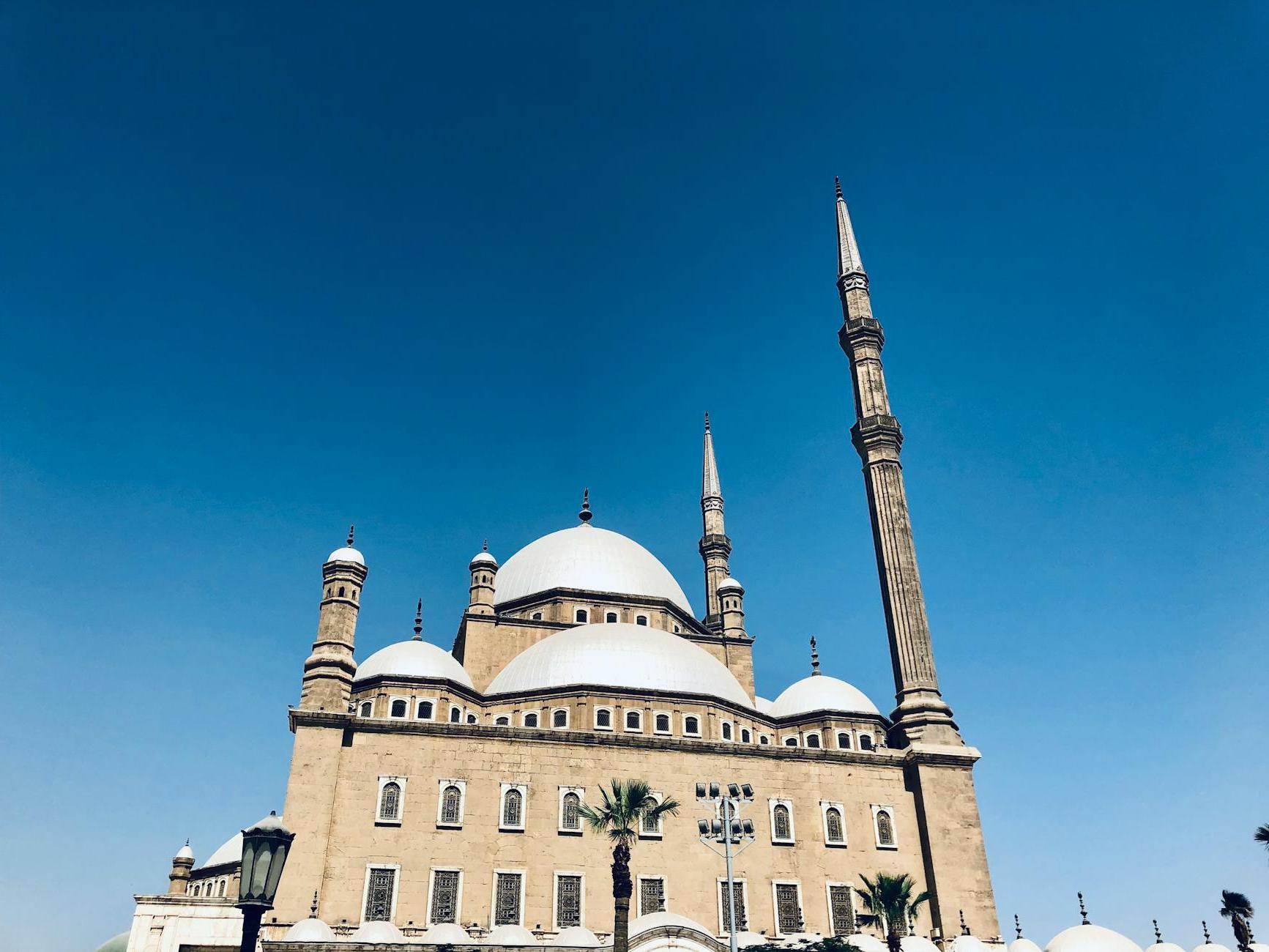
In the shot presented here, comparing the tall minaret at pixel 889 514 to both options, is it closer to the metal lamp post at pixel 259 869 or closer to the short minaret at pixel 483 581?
the short minaret at pixel 483 581

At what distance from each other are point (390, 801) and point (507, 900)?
429 centimetres

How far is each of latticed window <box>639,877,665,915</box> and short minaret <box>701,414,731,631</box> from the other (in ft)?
55.2

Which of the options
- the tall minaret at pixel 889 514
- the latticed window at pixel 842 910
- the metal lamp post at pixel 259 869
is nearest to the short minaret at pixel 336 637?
the latticed window at pixel 842 910

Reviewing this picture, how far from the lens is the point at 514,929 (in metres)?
25.2

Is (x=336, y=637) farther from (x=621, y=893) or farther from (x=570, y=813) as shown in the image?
(x=621, y=893)

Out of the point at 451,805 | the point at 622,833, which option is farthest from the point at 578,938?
the point at 451,805

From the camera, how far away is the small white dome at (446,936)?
24.2 meters

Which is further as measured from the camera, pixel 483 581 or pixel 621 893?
pixel 483 581

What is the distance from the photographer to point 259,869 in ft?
28.7

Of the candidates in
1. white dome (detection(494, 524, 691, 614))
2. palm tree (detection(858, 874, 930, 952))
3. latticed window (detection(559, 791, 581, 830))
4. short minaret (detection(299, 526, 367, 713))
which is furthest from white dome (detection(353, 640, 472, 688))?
palm tree (detection(858, 874, 930, 952))

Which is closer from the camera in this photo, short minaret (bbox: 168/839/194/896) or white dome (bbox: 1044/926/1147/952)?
white dome (bbox: 1044/926/1147/952)

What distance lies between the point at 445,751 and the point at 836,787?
39.9 feet

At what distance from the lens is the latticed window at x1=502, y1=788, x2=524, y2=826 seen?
27.8 metres

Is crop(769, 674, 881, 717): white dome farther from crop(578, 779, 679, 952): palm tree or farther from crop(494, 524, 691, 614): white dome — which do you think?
crop(578, 779, 679, 952): palm tree
